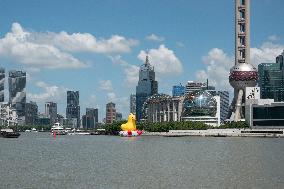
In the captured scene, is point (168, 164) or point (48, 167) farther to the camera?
point (168, 164)

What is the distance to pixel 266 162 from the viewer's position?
87250mm

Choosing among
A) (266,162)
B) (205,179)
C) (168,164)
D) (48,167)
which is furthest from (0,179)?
(266,162)

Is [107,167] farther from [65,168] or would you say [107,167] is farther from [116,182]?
[116,182]

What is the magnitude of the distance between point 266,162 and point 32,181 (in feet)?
135

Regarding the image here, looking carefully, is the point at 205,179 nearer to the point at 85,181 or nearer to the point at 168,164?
the point at 85,181

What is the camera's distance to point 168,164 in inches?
3337

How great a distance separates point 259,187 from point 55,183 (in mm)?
22264

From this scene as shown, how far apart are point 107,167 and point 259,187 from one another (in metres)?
28.5

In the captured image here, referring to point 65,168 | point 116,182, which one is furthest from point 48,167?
point 116,182

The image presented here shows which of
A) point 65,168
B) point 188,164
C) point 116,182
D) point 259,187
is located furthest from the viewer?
point 188,164

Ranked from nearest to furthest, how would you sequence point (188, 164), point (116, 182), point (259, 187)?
point (259, 187) → point (116, 182) → point (188, 164)

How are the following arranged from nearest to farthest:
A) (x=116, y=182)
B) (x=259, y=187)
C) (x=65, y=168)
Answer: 1. (x=259, y=187)
2. (x=116, y=182)
3. (x=65, y=168)

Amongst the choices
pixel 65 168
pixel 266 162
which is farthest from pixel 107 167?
pixel 266 162

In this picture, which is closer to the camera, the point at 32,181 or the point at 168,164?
the point at 32,181
